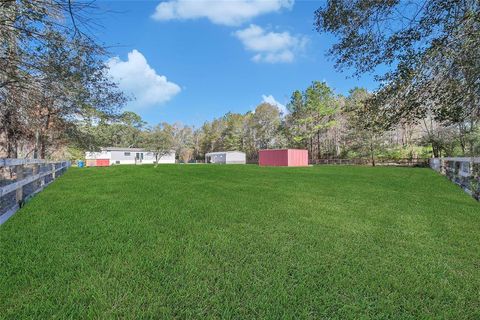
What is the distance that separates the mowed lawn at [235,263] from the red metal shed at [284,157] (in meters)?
28.8

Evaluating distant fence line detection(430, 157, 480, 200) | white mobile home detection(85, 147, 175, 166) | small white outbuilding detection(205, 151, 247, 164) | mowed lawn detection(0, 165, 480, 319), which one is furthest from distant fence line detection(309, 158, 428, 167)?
mowed lawn detection(0, 165, 480, 319)

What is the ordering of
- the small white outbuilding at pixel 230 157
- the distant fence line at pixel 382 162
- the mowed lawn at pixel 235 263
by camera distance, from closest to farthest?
1. the mowed lawn at pixel 235 263
2. the distant fence line at pixel 382 162
3. the small white outbuilding at pixel 230 157

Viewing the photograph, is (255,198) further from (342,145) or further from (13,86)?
(342,145)

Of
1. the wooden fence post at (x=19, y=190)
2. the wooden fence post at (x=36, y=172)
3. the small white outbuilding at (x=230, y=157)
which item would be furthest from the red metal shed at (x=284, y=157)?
the wooden fence post at (x=19, y=190)

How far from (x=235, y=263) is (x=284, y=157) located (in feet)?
106

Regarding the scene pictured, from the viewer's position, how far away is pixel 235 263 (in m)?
3.29

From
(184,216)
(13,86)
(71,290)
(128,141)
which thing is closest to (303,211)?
(184,216)

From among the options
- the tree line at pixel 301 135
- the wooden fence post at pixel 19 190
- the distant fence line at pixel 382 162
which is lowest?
the distant fence line at pixel 382 162

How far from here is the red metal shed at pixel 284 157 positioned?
114 feet

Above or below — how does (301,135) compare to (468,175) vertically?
above

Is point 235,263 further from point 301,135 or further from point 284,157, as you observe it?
point 301,135

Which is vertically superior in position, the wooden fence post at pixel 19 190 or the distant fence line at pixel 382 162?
the wooden fence post at pixel 19 190

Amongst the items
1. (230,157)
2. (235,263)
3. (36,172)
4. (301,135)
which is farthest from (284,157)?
(235,263)

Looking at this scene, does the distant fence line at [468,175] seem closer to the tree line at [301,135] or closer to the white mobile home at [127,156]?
the tree line at [301,135]
